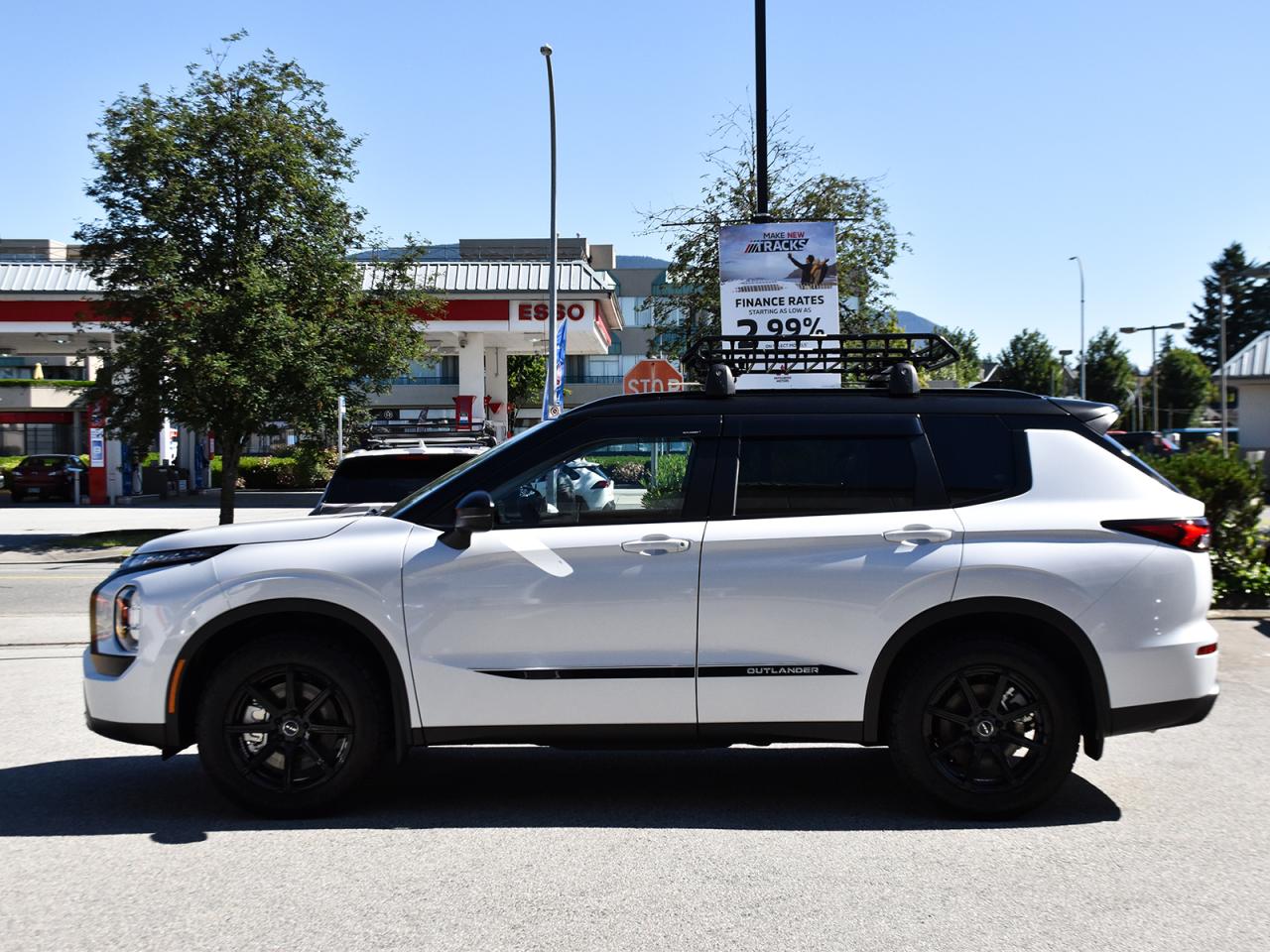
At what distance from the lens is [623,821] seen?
5.33 m

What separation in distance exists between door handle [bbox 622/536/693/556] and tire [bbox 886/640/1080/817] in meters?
1.12

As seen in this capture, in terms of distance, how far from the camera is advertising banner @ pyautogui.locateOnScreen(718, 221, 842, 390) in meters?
13.4

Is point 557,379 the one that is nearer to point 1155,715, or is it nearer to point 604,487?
point 604,487

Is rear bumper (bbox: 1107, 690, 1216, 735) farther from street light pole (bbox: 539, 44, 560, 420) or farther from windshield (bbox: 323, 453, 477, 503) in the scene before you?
street light pole (bbox: 539, 44, 560, 420)

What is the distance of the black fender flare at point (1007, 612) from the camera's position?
5.23 meters

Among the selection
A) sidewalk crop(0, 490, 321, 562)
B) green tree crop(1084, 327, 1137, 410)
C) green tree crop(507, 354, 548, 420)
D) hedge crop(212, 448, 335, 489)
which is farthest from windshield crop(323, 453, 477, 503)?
green tree crop(1084, 327, 1137, 410)

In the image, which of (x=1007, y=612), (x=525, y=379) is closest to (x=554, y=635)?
(x=1007, y=612)

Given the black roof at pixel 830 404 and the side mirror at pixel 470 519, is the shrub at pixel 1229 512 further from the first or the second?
the side mirror at pixel 470 519

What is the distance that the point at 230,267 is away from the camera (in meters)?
22.2

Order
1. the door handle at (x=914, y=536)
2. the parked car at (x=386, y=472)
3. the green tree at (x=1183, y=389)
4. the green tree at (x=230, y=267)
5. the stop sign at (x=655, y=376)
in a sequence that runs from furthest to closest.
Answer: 1. the green tree at (x=1183, y=389)
2. the green tree at (x=230, y=267)
3. the stop sign at (x=655, y=376)
4. the parked car at (x=386, y=472)
5. the door handle at (x=914, y=536)

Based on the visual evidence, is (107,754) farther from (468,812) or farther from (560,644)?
(560,644)

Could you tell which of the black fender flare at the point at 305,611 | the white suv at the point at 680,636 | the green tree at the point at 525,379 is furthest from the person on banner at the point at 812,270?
the green tree at the point at 525,379

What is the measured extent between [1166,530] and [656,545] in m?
2.18

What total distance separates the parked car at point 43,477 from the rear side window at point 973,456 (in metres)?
39.1
